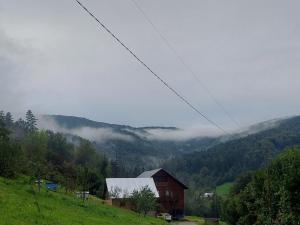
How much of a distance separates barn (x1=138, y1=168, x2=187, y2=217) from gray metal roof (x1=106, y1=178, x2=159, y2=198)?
7.13 m

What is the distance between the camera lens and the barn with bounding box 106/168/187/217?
86681 millimetres

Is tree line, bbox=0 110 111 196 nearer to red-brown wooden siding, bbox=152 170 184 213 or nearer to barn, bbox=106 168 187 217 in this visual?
barn, bbox=106 168 187 217

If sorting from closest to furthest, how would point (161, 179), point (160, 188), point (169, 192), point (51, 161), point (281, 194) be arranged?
point (281, 194) < point (160, 188) < point (169, 192) < point (161, 179) < point (51, 161)

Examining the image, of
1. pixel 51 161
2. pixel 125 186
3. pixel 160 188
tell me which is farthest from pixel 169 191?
pixel 51 161

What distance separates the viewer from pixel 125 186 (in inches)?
3430

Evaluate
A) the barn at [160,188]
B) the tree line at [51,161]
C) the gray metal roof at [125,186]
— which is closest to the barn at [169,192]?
the barn at [160,188]

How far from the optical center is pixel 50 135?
456ft

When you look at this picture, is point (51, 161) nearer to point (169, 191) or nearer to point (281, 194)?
point (169, 191)

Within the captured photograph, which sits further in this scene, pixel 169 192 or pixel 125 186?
pixel 169 192

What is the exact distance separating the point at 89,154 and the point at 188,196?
1425 inches

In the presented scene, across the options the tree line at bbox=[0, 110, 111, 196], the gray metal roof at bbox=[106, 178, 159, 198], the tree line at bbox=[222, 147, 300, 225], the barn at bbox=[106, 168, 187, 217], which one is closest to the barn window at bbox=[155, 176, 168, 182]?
the barn at bbox=[106, 168, 187, 217]

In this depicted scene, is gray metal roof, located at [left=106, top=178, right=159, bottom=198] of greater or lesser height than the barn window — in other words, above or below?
below

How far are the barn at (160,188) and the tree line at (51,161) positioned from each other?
5.40 metres

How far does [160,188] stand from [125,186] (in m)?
13.3
